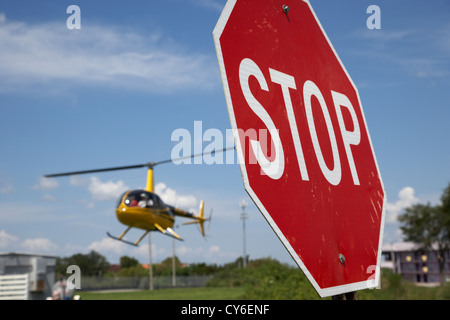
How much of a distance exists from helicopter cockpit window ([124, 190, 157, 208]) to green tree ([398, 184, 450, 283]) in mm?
36028

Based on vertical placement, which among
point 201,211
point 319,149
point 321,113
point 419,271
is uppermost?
point 201,211

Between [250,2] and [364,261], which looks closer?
[250,2]

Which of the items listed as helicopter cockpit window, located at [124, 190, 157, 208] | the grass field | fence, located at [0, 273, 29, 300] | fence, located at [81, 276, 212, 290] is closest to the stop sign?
fence, located at [0, 273, 29, 300]

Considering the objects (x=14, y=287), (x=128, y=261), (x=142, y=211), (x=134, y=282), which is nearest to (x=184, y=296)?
(x=142, y=211)

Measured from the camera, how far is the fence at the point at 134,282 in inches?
2086

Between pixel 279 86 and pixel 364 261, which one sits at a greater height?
pixel 279 86

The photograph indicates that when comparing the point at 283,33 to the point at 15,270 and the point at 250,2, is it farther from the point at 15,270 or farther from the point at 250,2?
the point at 15,270

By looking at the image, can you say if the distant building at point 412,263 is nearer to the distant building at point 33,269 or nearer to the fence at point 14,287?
the distant building at point 33,269

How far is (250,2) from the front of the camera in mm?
1965

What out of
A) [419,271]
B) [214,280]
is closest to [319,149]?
[214,280]

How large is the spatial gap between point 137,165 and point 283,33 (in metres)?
27.3

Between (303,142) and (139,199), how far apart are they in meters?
23.1

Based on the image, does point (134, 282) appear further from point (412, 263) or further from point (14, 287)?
point (412, 263)

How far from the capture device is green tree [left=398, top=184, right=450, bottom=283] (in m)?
49.7
